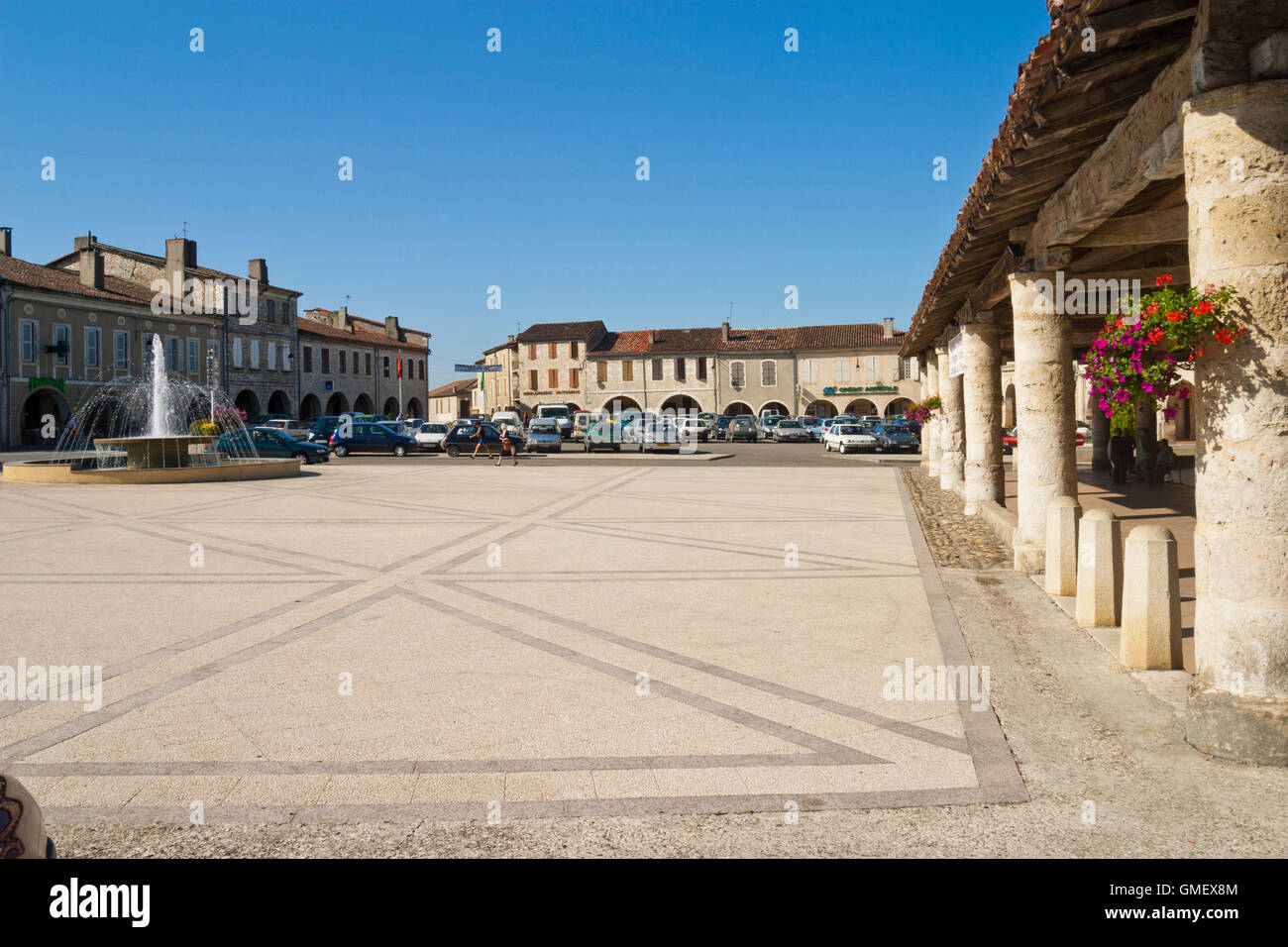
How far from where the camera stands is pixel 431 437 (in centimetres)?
3703

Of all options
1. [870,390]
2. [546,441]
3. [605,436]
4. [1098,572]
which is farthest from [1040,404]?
[870,390]

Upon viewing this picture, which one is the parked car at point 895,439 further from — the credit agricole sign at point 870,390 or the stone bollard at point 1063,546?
the stone bollard at point 1063,546

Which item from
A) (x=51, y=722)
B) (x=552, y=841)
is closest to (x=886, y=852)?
(x=552, y=841)

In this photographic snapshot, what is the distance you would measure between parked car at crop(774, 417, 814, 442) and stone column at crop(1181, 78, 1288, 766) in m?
43.7

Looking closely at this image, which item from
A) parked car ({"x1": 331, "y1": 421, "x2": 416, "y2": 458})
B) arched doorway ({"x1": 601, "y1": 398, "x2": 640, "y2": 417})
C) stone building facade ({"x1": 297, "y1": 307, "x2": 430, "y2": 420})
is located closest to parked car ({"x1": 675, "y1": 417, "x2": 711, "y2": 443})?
parked car ({"x1": 331, "y1": 421, "x2": 416, "y2": 458})

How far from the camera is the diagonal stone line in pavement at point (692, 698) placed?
4180mm

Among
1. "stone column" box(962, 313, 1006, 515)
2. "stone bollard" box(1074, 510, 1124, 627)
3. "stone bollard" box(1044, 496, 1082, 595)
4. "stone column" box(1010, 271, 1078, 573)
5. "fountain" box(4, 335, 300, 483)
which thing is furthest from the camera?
"fountain" box(4, 335, 300, 483)

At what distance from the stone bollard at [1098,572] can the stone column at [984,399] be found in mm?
6348

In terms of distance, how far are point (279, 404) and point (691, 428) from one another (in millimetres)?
26028

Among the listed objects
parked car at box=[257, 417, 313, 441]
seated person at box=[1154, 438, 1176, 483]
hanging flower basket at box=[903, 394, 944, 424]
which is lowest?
seated person at box=[1154, 438, 1176, 483]

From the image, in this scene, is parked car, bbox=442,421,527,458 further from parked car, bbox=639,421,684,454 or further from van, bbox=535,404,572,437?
van, bbox=535,404,572,437

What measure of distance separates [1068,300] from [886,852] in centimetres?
638

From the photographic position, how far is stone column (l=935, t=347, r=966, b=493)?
16891 millimetres
